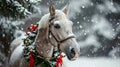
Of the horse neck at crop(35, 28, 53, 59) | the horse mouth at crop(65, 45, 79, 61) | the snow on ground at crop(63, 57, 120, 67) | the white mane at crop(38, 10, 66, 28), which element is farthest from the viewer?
the snow on ground at crop(63, 57, 120, 67)

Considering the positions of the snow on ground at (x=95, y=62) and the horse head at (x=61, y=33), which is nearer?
the horse head at (x=61, y=33)

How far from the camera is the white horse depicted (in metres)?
5.18

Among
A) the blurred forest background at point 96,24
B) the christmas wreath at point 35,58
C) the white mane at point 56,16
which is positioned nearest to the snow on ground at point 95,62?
the blurred forest background at point 96,24

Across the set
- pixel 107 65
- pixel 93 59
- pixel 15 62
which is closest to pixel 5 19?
pixel 15 62

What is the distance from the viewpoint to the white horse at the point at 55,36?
5.18 metres

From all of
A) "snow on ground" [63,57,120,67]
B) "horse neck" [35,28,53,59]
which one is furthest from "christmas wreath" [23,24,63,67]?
"snow on ground" [63,57,120,67]

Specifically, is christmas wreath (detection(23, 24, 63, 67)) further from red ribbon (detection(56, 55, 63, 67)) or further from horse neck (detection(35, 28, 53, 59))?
horse neck (detection(35, 28, 53, 59))

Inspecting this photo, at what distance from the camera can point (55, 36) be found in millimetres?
5395

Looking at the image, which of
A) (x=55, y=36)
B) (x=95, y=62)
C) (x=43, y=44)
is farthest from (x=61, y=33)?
(x=95, y=62)

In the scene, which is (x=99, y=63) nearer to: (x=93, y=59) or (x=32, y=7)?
(x=93, y=59)

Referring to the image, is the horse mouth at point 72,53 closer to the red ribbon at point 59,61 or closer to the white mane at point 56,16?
the white mane at point 56,16

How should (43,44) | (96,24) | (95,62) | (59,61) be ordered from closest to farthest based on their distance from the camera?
1. (43,44)
2. (59,61)
3. (95,62)
4. (96,24)

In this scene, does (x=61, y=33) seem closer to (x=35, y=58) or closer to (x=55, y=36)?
(x=55, y=36)

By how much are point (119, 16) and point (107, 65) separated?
246 cm
